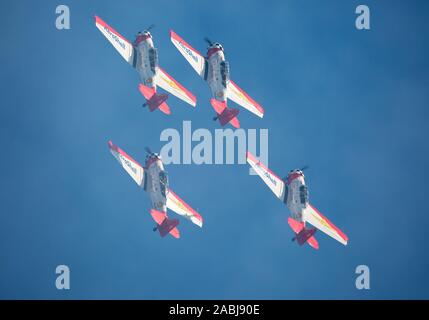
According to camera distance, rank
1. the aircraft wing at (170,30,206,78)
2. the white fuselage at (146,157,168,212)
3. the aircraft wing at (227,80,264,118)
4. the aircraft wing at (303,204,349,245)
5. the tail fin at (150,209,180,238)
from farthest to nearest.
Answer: the aircraft wing at (227,80,264,118)
the aircraft wing at (303,204,349,245)
the aircraft wing at (170,30,206,78)
the tail fin at (150,209,180,238)
the white fuselage at (146,157,168,212)

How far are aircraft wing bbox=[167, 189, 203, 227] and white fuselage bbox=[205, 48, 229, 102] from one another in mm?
7223

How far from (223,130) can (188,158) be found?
11.3 feet

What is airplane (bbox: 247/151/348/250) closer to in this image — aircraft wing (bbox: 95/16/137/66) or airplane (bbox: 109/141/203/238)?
airplane (bbox: 109/141/203/238)

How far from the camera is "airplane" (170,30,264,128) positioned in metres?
82.7

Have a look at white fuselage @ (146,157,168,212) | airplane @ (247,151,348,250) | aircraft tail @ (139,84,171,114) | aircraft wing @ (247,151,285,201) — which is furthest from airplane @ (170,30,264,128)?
white fuselage @ (146,157,168,212)

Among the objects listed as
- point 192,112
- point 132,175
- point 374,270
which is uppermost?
point 192,112

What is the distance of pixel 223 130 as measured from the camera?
82562mm

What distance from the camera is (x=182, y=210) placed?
3270 inches

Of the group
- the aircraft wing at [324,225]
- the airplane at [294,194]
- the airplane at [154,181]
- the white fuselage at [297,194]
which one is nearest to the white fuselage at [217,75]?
the airplane at [294,194]

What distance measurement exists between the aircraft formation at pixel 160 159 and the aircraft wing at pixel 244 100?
129cm

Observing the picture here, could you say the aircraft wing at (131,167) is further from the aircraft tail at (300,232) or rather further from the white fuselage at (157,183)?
the aircraft tail at (300,232)
